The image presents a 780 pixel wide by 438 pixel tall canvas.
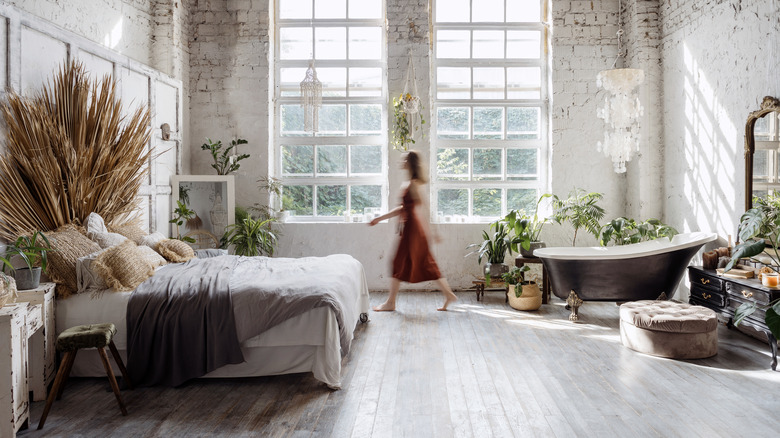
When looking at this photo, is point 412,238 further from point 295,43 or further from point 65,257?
point 295,43

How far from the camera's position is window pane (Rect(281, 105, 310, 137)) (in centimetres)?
688

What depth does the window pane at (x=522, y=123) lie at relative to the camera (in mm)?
6820

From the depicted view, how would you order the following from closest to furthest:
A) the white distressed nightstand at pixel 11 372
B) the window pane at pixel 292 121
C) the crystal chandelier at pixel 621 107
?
the white distressed nightstand at pixel 11 372, the crystal chandelier at pixel 621 107, the window pane at pixel 292 121

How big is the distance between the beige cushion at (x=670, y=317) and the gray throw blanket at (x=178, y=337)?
9.64ft

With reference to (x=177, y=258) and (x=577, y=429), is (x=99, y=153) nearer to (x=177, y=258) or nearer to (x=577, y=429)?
(x=177, y=258)

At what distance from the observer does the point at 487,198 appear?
268 inches

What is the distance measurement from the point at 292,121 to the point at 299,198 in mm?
1040

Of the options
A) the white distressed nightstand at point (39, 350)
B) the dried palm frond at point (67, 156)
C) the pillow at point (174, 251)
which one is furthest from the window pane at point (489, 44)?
the white distressed nightstand at point (39, 350)

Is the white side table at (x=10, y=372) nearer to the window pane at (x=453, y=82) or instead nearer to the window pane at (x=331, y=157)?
the window pane at (x=331, y=157)

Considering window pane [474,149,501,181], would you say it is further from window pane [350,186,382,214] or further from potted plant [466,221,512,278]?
window pane [350,186,382,214]

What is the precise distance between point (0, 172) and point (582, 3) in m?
6.43

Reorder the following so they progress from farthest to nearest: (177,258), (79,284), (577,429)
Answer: (177,258) < (79,284) < (577,429)

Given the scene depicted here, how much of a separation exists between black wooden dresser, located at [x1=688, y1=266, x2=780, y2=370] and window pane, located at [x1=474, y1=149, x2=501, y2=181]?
8.84 ft

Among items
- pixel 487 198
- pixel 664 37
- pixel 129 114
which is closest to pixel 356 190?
pixel 487 198
